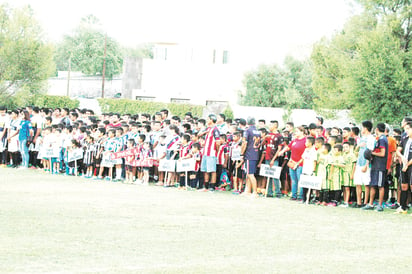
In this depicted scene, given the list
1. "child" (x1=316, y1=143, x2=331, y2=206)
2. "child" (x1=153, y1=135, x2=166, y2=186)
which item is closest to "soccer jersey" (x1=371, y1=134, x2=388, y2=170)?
"child" (x1=316, y1=143, x2=331, y2=206)

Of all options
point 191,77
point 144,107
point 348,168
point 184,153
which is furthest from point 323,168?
point 191,77

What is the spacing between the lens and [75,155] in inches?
784

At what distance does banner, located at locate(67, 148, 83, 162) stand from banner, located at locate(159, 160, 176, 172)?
3276 millimetres

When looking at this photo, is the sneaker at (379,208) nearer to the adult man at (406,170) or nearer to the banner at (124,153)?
the adult man at (406,170)

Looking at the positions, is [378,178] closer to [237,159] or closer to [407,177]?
[407,177]

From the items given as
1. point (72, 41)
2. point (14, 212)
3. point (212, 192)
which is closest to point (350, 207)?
point (212, 192)

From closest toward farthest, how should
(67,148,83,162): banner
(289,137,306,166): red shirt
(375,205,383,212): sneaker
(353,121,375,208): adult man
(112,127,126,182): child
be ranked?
(375,205,383,212): sneaker → (353,121,375,208): adult man → (289,137,306,166): red shirt → (112,127,126,182): child → (67,148,83,162): banner

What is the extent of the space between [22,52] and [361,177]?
32.1 meters

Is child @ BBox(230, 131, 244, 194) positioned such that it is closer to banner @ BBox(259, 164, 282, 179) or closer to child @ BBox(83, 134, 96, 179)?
banner @ BBox(259, 164, 282, 179)

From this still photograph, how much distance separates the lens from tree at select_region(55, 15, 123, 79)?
86.6m

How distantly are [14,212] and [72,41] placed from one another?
9267 centimetres

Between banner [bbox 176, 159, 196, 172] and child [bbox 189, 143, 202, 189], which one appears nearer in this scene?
banner [bbox 176, 159, 196, 172]

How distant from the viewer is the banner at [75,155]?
1989 cm

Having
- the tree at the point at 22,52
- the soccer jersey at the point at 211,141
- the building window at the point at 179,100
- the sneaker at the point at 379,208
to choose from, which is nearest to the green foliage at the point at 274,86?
the building window at the point at 179,100
